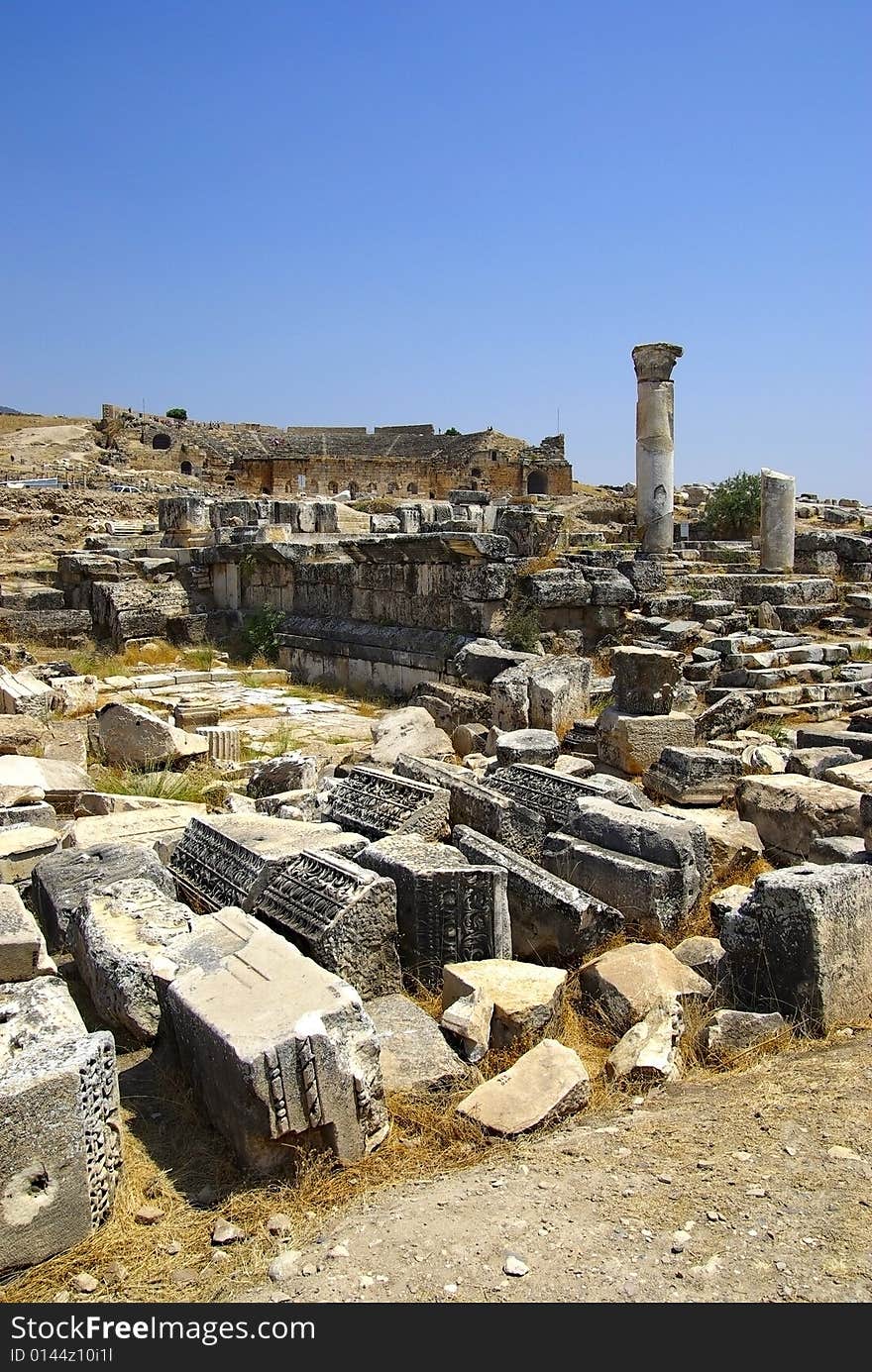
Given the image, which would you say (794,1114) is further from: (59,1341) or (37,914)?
(37,914)

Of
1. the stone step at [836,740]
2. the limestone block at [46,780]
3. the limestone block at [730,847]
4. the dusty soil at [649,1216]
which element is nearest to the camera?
the dusty soil at [649,1216]

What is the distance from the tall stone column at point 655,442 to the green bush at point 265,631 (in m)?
7.00

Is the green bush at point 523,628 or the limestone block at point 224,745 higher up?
the green bush at point 523,628

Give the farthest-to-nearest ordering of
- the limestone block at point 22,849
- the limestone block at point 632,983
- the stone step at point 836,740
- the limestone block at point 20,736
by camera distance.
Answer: the limestone block at point 20,736 < the stone step at point 836,740 < the limestone block at point 22,849 < the limestone block at point 632,983

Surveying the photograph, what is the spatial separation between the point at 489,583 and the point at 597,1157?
769cm

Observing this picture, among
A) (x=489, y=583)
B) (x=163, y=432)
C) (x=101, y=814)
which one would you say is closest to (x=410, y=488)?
(x=163, y=432)

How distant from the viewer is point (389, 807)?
207 inches

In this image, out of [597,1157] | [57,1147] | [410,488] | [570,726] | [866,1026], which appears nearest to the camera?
[57,1147]

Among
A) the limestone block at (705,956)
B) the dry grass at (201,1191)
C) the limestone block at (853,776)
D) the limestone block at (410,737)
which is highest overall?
the limestone block at (853,776)

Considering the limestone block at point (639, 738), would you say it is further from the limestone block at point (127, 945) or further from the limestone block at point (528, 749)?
the limestone block at point (127, 945)

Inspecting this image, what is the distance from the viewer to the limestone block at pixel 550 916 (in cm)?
421

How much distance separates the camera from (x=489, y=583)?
10.1 m

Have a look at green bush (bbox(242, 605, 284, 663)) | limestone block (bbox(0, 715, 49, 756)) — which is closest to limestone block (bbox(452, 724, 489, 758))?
limestone block (bbox(0, 715, 49, 756))

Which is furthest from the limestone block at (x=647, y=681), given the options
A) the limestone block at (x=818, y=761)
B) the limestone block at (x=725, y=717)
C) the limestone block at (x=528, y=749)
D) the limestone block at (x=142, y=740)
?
the limestone block at (x=142, y=740)
